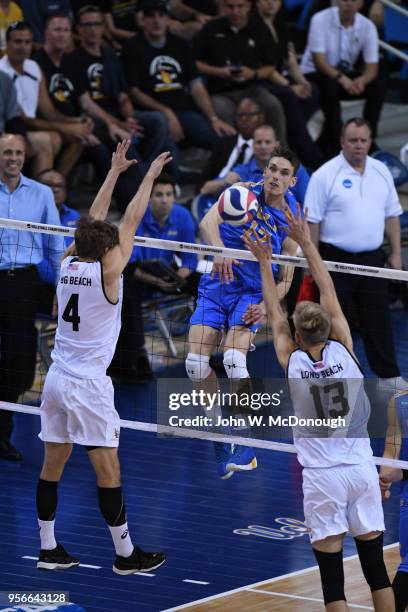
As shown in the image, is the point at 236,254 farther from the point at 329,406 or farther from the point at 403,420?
the point at 403,420

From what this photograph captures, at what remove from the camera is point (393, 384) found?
43.9ft

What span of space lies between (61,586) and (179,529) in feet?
4.60

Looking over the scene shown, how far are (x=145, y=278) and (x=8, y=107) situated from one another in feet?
7.87

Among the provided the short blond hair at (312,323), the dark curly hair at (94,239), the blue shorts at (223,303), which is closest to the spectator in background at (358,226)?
the blue shorts at (223,303)

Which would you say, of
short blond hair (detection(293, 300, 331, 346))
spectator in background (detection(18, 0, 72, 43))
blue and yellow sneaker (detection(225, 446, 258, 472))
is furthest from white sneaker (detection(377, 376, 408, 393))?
spectator in background (detection(18, 0, 72, 43))

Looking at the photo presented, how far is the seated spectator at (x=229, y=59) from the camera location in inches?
666

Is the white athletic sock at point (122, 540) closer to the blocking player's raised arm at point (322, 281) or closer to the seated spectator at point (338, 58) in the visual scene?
the blocking player's raised arm at point (322, 281)

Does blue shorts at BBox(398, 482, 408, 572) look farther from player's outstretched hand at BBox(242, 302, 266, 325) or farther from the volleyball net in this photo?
player's outstretched hand at BBox(242, 302, 266, 325)

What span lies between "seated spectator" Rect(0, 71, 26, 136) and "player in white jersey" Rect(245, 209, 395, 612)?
6.71 metres

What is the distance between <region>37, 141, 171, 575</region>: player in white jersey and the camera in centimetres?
911

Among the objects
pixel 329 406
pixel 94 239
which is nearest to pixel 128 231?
pixel 94 239

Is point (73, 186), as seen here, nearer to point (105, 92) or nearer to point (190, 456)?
point (105, 92)

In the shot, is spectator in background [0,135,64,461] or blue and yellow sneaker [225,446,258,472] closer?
blue and yellow sneaker [225,446,258,472]

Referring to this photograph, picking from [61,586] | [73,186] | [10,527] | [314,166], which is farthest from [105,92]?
[61,586]
